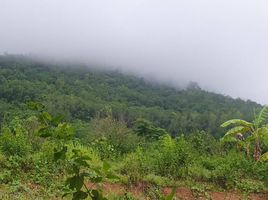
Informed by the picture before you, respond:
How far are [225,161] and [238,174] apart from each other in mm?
401

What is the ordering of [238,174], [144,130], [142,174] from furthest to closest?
[144,130] < [238,174] < [142,174]

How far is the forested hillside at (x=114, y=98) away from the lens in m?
46.6

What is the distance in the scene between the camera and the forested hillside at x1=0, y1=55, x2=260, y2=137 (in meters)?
46.6

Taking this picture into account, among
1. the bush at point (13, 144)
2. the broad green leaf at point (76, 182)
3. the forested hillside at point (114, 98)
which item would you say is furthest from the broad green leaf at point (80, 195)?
the forested hillside at point (114, 98)

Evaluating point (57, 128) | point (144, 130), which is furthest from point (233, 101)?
point (57, 128)

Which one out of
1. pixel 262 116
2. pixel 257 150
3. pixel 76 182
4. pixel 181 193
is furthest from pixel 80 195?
pixel 262 116

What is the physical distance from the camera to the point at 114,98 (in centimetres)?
6600

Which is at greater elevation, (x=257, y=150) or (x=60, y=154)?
(x=60, y=154)

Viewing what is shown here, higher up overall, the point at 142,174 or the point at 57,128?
the point at 57,128

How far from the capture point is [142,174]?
692 centimetres

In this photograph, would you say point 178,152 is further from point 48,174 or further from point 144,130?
point 144,130

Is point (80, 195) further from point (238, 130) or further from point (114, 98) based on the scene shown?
point (114, 98)

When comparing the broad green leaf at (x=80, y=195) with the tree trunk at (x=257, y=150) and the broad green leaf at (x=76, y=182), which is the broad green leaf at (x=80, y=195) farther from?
the tree trunk at (x=257, y=150)

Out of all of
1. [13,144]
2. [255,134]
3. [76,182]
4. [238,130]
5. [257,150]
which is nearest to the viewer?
[76,182]
